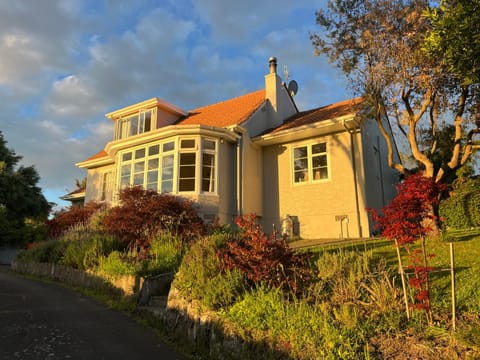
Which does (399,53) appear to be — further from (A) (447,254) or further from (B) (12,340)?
(B) (12,340)

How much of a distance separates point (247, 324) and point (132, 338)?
83.7 inches

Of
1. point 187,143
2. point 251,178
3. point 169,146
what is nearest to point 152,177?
point 169,146

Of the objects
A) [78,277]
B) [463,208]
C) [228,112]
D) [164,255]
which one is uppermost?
[228,112]

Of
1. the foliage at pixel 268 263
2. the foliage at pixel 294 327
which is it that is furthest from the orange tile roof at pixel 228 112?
the foliage at pixel 294 327

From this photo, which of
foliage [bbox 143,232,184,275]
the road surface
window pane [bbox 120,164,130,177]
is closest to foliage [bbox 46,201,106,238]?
window pane [bbox 120,164,130,177]

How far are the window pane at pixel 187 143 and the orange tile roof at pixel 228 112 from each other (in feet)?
6.10

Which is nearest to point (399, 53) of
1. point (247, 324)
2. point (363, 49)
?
point (363, 49)

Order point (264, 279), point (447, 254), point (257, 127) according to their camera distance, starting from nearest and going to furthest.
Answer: point (264, 279) < point (447, 254) < point (257, 127)

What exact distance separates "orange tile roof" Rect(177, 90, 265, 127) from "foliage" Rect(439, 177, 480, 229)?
8999 mm

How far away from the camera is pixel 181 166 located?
15352 millimetres

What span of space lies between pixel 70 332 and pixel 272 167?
12.2m

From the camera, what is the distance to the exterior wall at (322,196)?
46.8 feet

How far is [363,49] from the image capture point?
40.9 ft

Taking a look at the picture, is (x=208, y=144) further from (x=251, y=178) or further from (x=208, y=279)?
(x=208, y=279)
